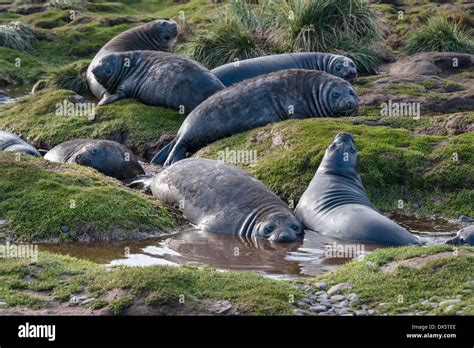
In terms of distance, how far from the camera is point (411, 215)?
39.4 ft

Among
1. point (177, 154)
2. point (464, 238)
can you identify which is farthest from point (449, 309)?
point (177, 154)

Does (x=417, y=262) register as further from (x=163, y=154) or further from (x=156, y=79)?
(x=156, y=79)

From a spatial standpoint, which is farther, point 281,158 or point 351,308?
point 281,158

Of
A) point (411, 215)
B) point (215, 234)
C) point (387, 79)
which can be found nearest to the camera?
point (215, 234)

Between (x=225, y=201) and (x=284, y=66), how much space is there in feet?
23.1

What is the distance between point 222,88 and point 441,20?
29.5 feet

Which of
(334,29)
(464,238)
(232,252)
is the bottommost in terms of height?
(232,252)

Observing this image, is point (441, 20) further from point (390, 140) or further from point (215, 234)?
point (215, 234)

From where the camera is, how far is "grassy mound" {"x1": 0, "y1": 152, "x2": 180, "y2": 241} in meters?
10.6

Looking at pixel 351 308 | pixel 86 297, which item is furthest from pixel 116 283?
pixel 351 308

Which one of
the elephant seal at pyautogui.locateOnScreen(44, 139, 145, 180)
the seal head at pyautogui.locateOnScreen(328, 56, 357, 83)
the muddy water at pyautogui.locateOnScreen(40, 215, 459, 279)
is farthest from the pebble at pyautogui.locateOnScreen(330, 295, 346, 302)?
the seal head at pyautogui.locateOnScreen(328, 56, 357, 83)

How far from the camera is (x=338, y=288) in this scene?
316 inches

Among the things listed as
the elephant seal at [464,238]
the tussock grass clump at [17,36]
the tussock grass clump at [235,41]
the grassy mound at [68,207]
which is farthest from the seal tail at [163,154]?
the tussock grass clump at [17,36]

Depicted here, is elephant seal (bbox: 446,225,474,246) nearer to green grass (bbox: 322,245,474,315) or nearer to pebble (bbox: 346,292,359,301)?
green grass (bbox: 322,245,474,315)
